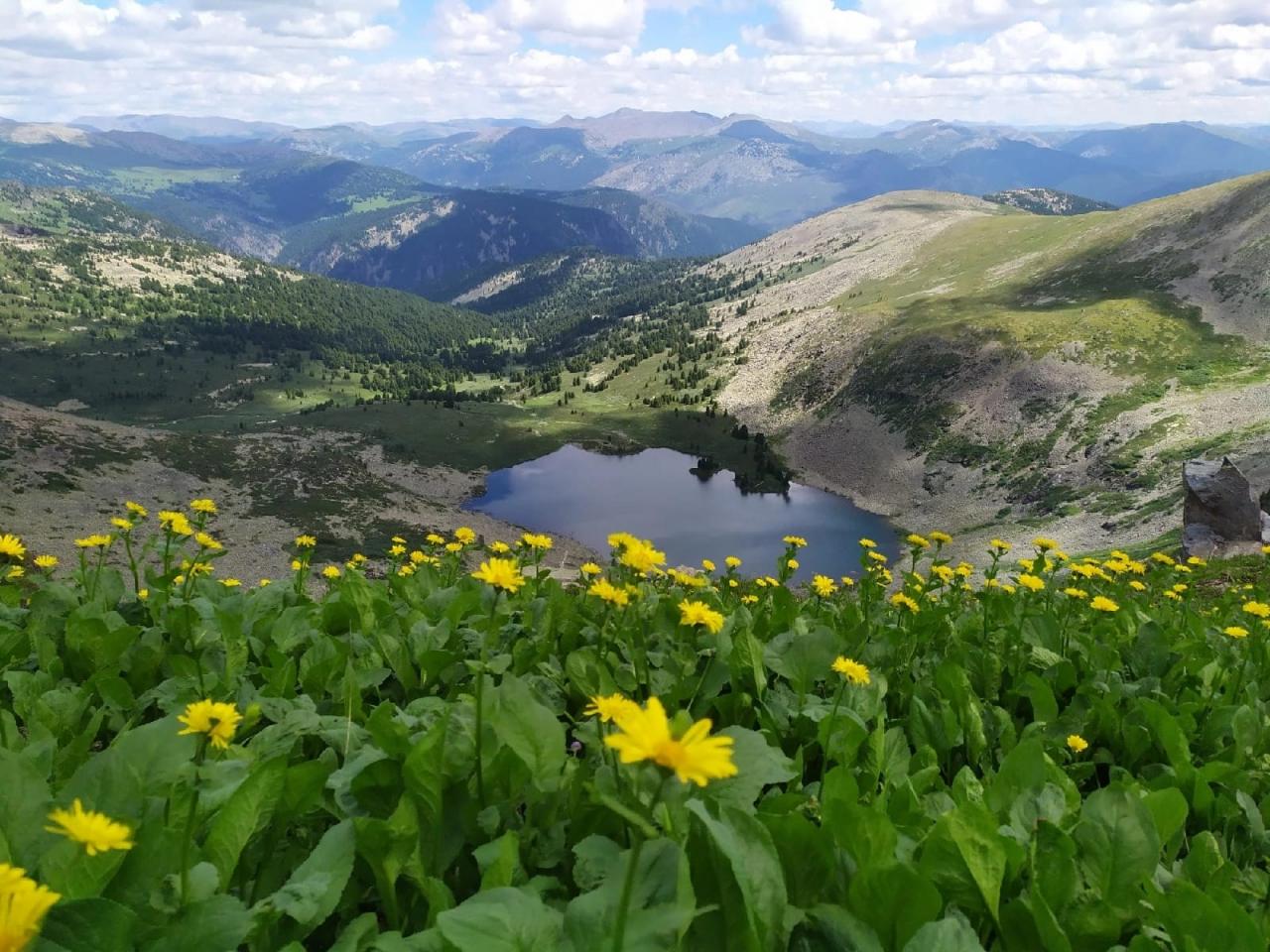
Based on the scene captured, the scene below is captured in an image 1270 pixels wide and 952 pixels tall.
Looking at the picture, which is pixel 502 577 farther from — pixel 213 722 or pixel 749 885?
pixel 749 885

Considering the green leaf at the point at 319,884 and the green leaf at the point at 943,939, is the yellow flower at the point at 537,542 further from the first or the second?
the green leaf at the point at 943,939

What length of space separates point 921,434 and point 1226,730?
120825mm

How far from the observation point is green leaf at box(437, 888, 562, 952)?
185 cm

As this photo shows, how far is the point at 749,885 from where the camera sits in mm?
2133

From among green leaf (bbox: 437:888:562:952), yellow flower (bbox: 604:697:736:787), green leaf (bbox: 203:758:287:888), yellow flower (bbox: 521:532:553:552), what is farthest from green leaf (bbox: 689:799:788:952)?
yellow flower (bbox: 521:532:553:552)

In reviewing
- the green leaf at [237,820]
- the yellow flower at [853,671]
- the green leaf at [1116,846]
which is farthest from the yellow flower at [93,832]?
the yellow flower at [853,671]

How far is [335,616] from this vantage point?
240 inches

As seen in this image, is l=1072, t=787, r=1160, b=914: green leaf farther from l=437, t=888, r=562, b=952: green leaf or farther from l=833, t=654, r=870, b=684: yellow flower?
l=437, t=888, r=562, b=952: green leaf

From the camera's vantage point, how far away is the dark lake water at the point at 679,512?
3674 inches

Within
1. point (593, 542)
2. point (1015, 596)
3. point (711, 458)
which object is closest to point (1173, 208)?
point (711, 458)

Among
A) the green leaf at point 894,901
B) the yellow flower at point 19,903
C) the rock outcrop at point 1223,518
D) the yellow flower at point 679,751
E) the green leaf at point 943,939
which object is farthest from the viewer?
the rock outcrop at point 1223,518

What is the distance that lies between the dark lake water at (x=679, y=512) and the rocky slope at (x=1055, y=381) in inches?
409

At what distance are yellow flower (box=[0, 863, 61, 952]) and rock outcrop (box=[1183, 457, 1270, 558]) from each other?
159 feet

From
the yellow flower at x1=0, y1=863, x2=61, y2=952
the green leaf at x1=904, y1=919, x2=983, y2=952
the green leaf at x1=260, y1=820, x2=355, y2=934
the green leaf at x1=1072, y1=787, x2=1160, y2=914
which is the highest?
the yellow flower at x1=0, y1=863, x2=61, y2=952
